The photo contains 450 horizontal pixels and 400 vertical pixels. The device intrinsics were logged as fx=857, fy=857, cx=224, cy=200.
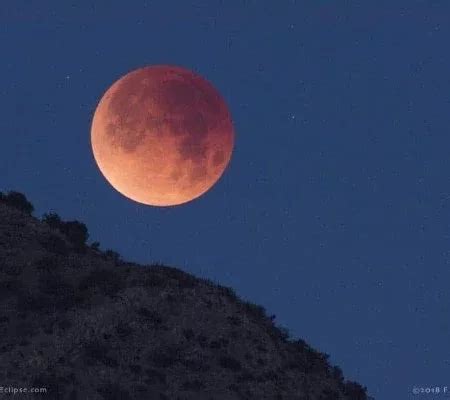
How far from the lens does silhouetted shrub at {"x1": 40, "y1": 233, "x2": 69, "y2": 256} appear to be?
7094 centimetres

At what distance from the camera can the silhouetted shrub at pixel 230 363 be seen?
56406 millimetres

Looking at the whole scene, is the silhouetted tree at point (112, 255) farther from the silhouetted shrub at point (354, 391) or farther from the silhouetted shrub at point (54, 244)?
the silhouetted shrub at point (354, 391)

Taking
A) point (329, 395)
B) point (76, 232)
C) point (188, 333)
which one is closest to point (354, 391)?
point (329, 395)

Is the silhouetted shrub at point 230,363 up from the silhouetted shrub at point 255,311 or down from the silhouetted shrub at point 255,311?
down

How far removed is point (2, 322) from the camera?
2190 inches

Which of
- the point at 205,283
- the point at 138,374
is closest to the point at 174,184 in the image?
the point at 138,374

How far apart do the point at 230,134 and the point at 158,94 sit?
3804 mm

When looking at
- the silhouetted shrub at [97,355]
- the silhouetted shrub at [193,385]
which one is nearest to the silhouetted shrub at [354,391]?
the silhouetted shrub at [193,385]

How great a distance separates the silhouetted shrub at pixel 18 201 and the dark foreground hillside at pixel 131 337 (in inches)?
530

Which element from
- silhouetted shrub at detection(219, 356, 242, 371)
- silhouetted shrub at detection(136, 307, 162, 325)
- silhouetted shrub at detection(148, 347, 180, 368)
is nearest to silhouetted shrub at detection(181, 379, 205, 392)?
silhouetted shrub at detection(148, 347, 180, 368)

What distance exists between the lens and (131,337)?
56219 millimetres

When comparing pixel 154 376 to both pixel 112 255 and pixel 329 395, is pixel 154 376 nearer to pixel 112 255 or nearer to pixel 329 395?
pixel 329 395

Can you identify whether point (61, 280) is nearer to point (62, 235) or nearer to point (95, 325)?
point (95, 325)

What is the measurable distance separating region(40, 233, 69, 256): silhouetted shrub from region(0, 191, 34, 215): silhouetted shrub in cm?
1343
